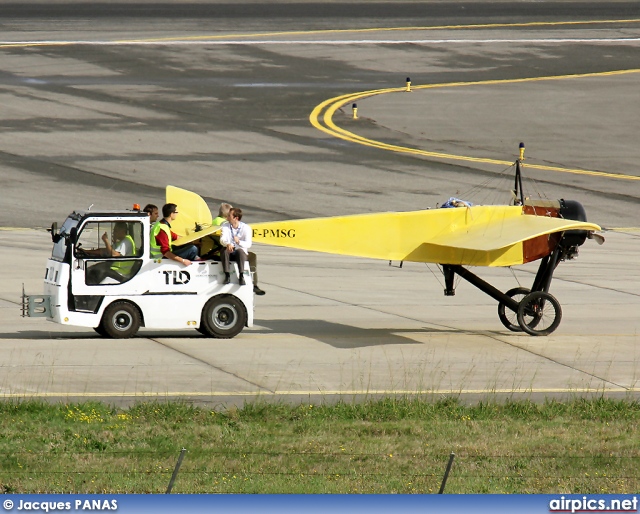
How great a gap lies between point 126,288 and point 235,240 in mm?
2091

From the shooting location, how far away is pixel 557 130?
45.4 m

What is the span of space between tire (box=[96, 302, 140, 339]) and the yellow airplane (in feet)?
4.86

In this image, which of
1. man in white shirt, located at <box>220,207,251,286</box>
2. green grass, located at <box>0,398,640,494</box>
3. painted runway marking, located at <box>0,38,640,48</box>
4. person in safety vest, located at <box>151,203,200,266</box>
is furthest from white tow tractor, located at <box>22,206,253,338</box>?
painted runway marking, located at <box>0,38,640,48</box>

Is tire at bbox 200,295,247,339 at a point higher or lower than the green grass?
higher

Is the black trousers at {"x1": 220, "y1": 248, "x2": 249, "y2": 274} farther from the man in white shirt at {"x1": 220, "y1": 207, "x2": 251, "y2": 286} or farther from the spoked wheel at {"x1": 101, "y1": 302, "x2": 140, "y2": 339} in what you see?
the spoked wheel at {"x1": 101, "y1": 302, "x2": 140, "y2": 339}

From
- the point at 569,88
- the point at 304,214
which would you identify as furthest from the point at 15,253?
the point at 569,88

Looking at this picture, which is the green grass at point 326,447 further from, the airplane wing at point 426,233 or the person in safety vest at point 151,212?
the person in safety vest at point 151,212

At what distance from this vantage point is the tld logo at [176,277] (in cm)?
1906

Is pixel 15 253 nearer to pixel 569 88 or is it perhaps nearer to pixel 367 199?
pixel 367 199

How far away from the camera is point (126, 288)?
1892 cm

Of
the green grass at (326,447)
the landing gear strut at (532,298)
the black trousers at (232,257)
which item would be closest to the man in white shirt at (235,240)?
the black trousers at (232,257)

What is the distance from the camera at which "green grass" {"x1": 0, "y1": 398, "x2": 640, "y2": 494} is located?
9812mm

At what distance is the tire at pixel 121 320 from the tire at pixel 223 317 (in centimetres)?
121

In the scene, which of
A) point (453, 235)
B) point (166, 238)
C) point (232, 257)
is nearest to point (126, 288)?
point (166, 238)
